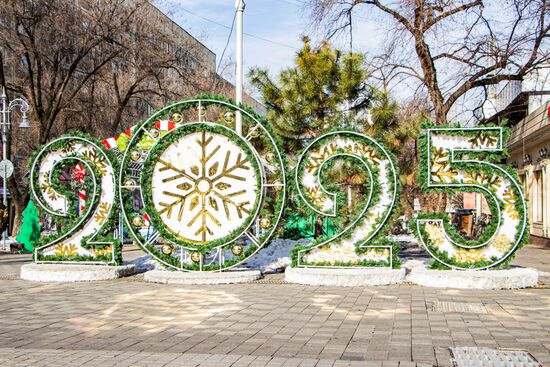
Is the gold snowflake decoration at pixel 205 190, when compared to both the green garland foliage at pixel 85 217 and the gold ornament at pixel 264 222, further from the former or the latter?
the green garland foliage at pixel 85 217

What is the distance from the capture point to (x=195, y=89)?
29.2m

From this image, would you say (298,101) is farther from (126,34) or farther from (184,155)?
(126,34)

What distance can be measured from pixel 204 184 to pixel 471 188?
5.16m

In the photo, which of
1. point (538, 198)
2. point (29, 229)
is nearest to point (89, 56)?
point (29, 229)

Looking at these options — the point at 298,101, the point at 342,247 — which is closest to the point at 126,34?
the point at 298,101

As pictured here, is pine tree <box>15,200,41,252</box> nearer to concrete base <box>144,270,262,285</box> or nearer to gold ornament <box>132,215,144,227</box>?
gold ornament <box>132,215,144,227</box>

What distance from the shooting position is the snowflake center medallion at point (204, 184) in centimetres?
1351

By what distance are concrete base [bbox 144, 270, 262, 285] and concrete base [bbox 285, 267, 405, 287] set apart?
103 cm

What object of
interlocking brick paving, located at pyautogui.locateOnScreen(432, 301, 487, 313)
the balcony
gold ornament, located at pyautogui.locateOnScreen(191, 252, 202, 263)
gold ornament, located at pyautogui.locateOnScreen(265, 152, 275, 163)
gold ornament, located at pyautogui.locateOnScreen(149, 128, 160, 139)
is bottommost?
interlocking brick paving, located at pyautogui.locateOnScreen(432, 301, 487, 313)

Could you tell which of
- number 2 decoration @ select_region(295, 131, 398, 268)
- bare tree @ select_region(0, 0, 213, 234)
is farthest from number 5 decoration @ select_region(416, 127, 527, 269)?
bare tree @ select_region(0, 0, 213, 234)

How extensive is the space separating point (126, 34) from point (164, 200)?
14.6 metres

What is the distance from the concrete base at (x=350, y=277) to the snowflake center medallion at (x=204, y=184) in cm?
169

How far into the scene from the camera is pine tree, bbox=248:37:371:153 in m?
18.8

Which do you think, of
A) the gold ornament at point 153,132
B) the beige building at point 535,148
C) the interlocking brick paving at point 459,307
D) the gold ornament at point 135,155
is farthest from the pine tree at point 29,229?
the interlocking brick paving at point 459,307
